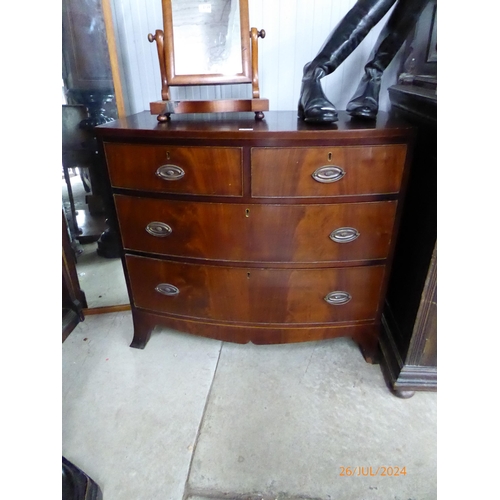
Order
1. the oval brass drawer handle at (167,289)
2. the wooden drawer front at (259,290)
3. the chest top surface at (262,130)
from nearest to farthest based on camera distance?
1. the chest top surface at (262,130)
2. the wooden drawer front at (259,290)
3. the oval brass drawer handle at (167,289)

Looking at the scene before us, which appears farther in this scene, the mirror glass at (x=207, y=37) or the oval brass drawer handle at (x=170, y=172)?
the mirror glass at (x=207, y=37)

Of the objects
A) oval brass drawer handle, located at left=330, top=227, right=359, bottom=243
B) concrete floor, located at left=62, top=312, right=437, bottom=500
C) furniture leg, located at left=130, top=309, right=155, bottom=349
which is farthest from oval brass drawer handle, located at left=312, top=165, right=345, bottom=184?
furniture leg, located at left=130, top=309, right=155, bottom=349

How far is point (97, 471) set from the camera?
1.04m

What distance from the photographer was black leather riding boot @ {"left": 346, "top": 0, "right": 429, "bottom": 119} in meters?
1.11

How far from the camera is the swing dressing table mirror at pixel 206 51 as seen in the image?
3.85 ft

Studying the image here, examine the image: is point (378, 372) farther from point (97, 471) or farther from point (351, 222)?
point (97, 471)

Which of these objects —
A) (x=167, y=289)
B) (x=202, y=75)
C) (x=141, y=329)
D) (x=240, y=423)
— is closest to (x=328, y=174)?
(x=202, y=75)

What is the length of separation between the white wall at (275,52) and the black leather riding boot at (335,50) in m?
0.31

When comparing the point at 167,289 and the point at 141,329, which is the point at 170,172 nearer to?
the point at 167,289

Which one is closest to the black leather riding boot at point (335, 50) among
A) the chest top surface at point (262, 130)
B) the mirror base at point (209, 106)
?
the chest top surface at point (262, 130)

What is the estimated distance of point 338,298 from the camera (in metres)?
1.23

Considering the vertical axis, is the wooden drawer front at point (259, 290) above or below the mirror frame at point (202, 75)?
below

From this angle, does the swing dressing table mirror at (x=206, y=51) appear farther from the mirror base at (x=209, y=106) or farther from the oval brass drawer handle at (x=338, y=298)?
the oval brass drawer handle at (x=338, y=298)
